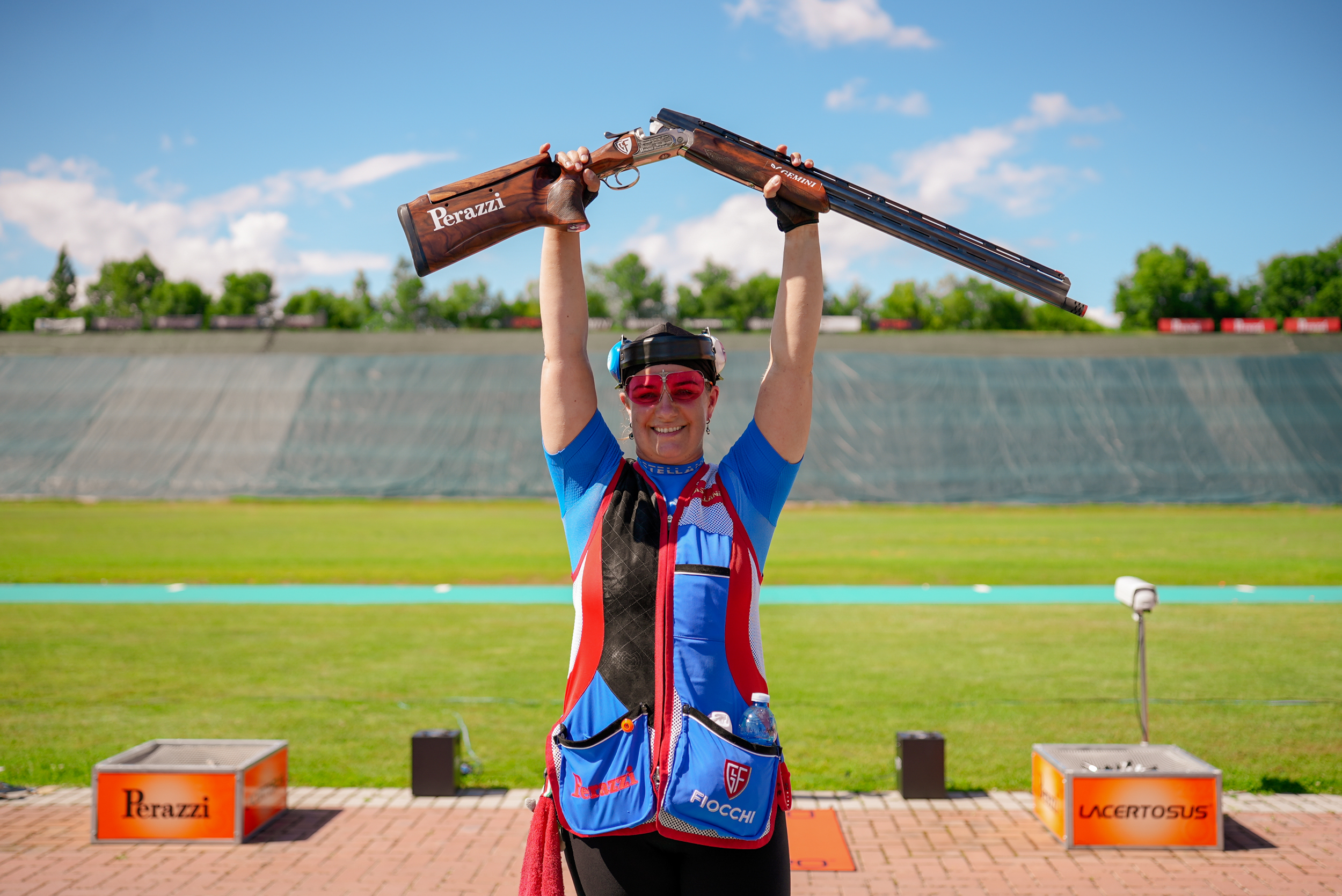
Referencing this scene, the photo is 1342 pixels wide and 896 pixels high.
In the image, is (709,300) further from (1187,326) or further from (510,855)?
(510,855)

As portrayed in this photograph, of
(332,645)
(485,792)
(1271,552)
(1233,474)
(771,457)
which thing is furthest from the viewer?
(1233,474)

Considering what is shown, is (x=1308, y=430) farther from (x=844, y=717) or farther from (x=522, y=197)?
(x=522, y=197)

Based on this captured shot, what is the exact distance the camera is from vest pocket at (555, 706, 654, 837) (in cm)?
216

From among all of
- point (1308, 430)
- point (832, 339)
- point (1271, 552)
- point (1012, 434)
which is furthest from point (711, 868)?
point (832, 339)

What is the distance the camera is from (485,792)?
21.0ft

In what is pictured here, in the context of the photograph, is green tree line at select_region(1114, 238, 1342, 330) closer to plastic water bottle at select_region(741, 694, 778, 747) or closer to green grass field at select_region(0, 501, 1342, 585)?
green grass field at select_region(0, 501, 1342, 585)

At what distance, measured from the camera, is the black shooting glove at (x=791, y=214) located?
107 inches

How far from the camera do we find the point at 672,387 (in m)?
2.51

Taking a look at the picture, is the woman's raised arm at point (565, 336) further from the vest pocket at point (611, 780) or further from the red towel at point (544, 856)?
the red towel at point (544, 856)

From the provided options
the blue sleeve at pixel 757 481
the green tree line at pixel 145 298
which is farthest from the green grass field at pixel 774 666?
the green tree line at pixel 145 298

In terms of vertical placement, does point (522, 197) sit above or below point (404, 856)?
above

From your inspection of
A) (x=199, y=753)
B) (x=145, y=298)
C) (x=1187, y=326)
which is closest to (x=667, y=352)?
Result: (x=199, y=753)

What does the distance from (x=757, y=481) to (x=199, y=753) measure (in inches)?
200

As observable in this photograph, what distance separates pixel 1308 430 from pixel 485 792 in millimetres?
41783
